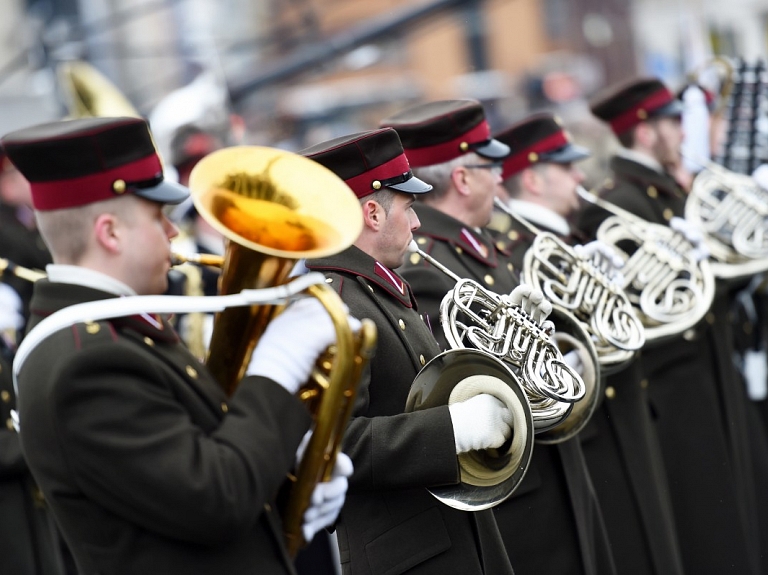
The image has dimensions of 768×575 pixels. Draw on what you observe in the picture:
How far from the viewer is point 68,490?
101 inches

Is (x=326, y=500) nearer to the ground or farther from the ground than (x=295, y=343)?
nearer to the ground

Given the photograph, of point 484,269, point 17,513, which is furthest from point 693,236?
point 17,513

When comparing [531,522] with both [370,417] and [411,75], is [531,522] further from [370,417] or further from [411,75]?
[411,75]

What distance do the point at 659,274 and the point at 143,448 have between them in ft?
10.8

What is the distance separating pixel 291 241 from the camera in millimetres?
2645

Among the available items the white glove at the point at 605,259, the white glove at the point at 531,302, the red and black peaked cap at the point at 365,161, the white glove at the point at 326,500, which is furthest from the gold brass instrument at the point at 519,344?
the white glove at the point at 605,259

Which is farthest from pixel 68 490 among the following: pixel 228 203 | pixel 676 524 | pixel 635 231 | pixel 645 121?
pixel 645 121

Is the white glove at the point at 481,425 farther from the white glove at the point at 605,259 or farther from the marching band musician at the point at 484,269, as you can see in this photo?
the white glove at the point at 605,259

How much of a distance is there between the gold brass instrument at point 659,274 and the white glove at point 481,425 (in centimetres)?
166

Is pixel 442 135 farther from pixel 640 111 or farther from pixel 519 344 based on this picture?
pixel 640 111

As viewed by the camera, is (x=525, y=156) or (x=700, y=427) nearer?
(x=525, y=156)

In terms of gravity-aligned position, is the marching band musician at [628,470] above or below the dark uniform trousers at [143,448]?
below

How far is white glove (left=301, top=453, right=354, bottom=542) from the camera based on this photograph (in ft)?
9.02

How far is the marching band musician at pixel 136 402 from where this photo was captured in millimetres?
2494
